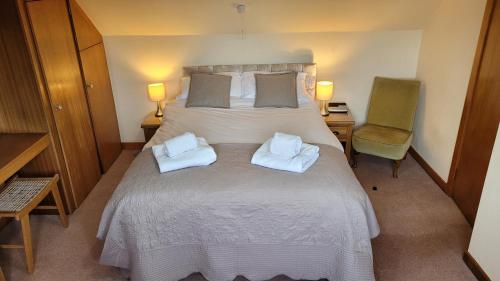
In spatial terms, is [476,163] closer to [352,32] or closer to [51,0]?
[352,32]

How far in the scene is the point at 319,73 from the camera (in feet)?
12.3

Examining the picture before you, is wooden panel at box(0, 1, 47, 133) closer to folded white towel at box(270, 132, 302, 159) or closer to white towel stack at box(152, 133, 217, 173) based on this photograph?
white towel stack at box(152, 133, 217, 173)

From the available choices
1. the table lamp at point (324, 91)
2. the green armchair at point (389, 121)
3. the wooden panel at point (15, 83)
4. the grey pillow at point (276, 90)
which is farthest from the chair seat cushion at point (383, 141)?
the wooden panel at point (15, 83)

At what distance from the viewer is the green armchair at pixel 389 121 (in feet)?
10.7

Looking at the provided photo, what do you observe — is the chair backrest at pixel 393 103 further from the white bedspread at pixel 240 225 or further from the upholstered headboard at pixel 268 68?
the white bedspread at pixel 240 225

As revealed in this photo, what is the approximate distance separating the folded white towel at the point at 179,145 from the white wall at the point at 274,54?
1579 mm

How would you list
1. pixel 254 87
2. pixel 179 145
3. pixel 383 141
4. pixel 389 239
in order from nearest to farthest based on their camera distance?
pixel 179 145 → pixel 389 239 → pixel 383 141 → pixel 254 87

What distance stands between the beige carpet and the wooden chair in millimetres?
145

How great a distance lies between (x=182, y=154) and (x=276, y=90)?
4.29 ft

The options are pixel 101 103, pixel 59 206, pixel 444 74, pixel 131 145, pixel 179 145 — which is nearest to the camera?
pixel 179 145

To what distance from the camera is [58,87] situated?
109 inches

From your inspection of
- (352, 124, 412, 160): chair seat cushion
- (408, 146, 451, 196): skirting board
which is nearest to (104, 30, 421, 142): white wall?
(352, 124, 412, 160): chair seat cushion

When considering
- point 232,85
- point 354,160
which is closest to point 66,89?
point 232,85

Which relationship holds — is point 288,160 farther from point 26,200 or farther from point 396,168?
point 26,200
